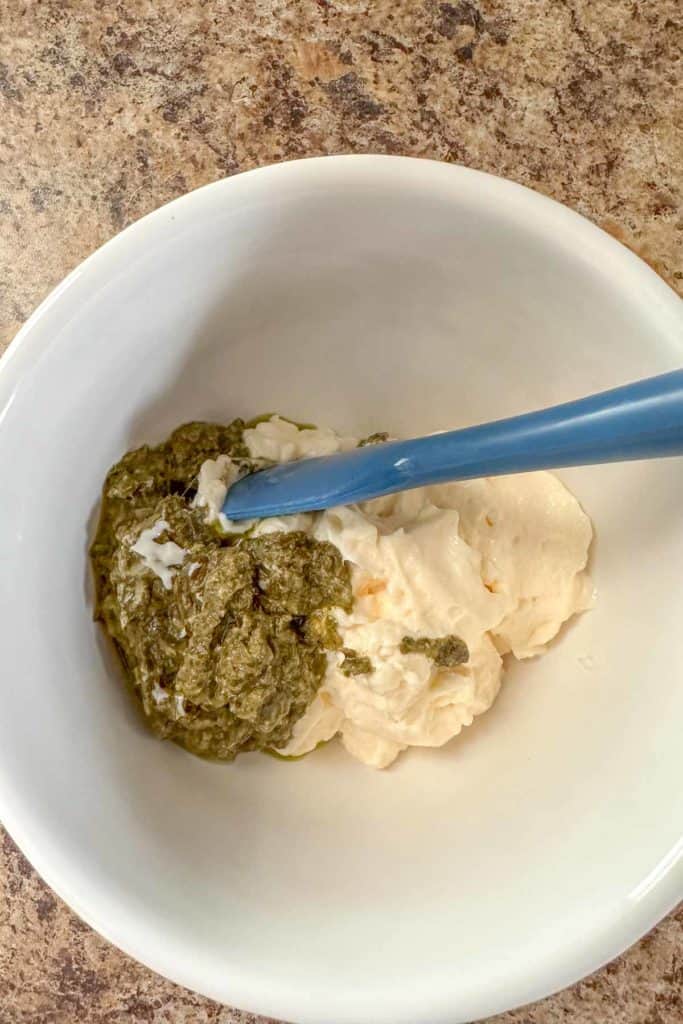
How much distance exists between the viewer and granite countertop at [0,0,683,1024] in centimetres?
136

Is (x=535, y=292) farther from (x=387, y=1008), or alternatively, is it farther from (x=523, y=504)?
(x=387, y=1008)

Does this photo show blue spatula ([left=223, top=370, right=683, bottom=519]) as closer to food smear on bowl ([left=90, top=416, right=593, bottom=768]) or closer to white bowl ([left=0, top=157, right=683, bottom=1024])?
food smear on bowl ([left=90, top=416, right=593, bottom=768])

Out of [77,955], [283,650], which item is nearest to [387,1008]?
[283,650]

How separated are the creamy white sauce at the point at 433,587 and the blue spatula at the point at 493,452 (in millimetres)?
57

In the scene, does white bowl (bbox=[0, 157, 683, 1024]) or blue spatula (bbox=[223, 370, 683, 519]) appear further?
white bowl (bbox=[0, 157, 683, 1024])

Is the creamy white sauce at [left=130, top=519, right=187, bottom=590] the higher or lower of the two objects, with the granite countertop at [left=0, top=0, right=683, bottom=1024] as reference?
lower

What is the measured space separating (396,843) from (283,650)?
27 cm

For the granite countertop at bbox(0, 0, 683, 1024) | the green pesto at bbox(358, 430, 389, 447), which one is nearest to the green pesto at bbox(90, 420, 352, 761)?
→ the green pesto at bbox(358, 430, 389, 447)

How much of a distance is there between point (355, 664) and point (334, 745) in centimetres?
17

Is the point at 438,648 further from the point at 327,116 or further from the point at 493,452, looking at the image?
the point at 327,116

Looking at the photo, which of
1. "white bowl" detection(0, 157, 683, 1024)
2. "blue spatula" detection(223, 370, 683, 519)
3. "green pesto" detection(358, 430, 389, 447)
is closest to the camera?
"blue spatula" detection(223, 370, 683, 519)

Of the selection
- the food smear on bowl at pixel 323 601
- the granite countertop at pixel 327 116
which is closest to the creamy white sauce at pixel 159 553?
the food smear on bowl at pixel 323 601

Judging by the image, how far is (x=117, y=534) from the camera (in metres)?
1.22

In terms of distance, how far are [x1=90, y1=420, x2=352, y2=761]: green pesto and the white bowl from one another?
37 mm
